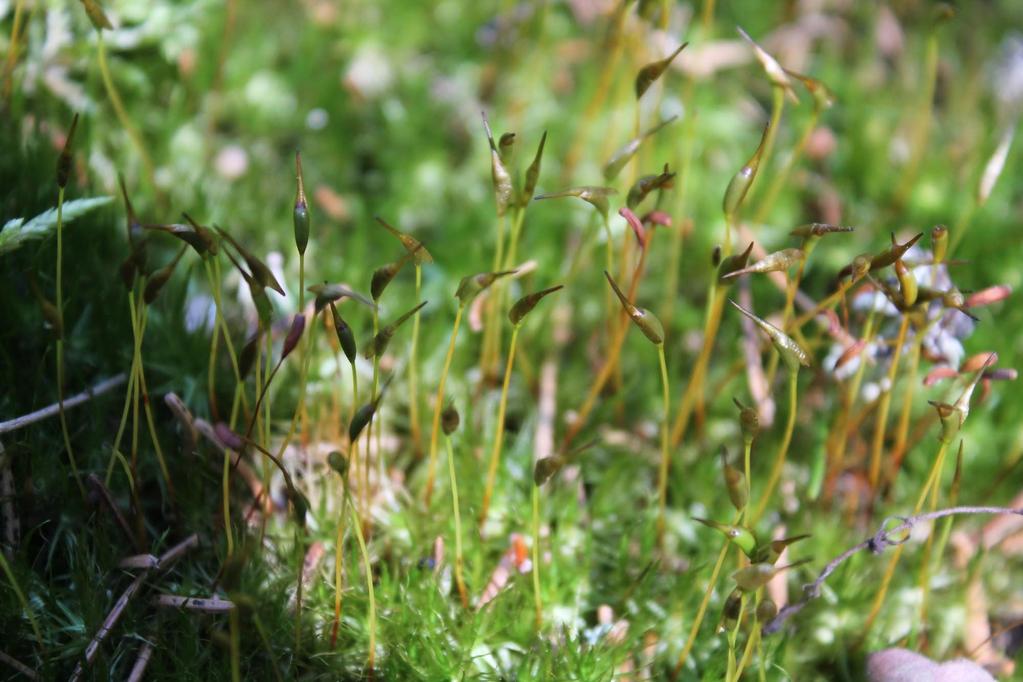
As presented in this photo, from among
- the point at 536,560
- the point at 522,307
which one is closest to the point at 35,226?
the point at 522,307

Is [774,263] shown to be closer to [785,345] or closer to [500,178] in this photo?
[785,345]

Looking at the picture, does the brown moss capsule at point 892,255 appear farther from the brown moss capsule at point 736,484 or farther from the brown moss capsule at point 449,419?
the brown moss capsule at point 449,419

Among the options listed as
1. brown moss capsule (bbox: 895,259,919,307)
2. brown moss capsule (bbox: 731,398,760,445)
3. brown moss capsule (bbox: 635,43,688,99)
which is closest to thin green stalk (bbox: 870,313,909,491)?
brown moss capsule (bbox: 895,259,919,307)

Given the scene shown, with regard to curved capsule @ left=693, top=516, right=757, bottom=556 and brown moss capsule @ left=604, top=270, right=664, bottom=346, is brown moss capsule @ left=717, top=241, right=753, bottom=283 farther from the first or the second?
curved capsule @ left=693, top=516, right=757, bottom=556

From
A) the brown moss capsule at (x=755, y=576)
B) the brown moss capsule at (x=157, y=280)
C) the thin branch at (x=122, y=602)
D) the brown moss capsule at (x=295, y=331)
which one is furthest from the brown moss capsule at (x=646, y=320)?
the thin branch at (x=122, y=602)

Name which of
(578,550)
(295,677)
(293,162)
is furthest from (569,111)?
(295,677)
